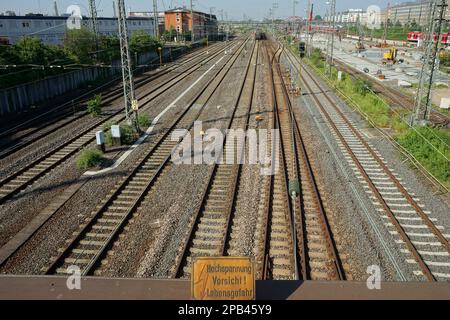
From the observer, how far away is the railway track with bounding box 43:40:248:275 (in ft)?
29.0

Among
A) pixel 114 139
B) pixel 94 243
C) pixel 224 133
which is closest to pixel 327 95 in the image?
pixel 224 133

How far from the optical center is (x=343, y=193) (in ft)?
40.1

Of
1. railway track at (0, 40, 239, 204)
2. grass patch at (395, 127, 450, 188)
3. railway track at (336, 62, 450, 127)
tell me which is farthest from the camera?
railway track at (336, 62, 450, 127)

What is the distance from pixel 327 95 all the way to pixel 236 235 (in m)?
22.3

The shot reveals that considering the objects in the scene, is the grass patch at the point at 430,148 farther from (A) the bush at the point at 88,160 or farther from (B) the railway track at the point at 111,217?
(A) the bush at the point at 88,160

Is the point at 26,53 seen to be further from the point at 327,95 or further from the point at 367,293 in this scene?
the point at 367,293

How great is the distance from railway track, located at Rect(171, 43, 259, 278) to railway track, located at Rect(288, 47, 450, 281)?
174 inches

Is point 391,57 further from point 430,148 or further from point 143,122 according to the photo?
point 143,122

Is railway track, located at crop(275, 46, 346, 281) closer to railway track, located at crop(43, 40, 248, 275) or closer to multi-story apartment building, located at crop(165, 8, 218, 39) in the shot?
railway track, located at crop(43, 40, 248, 275)

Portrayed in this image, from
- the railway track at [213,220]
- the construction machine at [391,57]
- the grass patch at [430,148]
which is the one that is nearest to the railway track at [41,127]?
the railway track at [213,220]

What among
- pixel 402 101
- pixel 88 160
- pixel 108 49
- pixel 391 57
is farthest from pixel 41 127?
pixel 391 57

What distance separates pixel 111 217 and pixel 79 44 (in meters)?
27.8

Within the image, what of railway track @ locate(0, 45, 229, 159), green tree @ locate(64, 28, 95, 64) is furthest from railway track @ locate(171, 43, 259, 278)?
green tree @ locate(64, 28, 95, 64)

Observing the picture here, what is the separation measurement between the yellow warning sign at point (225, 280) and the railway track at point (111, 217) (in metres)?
5.08
